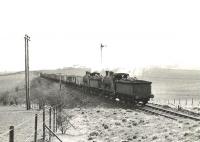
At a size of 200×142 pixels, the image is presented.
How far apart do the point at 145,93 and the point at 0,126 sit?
16.0 meters

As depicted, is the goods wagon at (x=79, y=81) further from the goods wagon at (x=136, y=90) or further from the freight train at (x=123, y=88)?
the goods wagon at (x=136, y=90)

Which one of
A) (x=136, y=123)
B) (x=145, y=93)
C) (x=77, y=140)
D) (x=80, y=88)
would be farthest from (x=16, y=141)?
(x=80, y=88)

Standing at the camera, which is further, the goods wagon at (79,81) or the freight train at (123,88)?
the goods wagon at (79,81)

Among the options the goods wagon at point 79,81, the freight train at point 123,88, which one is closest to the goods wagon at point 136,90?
the freight train at point 123,88

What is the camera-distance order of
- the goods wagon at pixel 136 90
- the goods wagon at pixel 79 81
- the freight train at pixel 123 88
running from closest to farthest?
the goods wagon at pixel 136 90 < the freight train at pixel 123 88 < the goods wagon at pixel 79 81

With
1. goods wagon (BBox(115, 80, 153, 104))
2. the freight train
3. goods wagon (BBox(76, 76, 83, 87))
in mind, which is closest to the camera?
goods wagon (BBox(115, 80, 153, 104))

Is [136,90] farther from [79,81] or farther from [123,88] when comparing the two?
[79,81]

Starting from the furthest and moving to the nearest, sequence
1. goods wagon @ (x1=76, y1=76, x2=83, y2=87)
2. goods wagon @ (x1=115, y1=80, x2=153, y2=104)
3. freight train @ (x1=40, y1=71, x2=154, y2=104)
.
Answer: goods wagon @ (x1=76, y1=76, x2=83, y2=87) → freight train @ (x1=40, y1=71, x2=154, y2=104) → goods wagon @ (x1=115, y1=80, x2=153, y2=104)

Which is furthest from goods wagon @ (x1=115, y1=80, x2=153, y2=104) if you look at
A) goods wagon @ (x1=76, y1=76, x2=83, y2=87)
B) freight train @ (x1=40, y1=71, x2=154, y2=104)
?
goods wagon @ (x1=76, y1=76, x2=83, y2=87)

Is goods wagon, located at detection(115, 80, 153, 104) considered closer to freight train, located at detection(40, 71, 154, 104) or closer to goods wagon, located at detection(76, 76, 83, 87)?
freight train, located at detection(40, 71, 154, 104)

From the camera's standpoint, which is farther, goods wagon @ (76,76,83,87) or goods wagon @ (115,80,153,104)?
goods wagon @ (76,76,83,87)

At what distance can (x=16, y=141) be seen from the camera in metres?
17.3

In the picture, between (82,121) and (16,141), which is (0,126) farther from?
(16,141)

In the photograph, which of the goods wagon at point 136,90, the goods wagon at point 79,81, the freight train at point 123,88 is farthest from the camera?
the goods wagon at point 79,81
